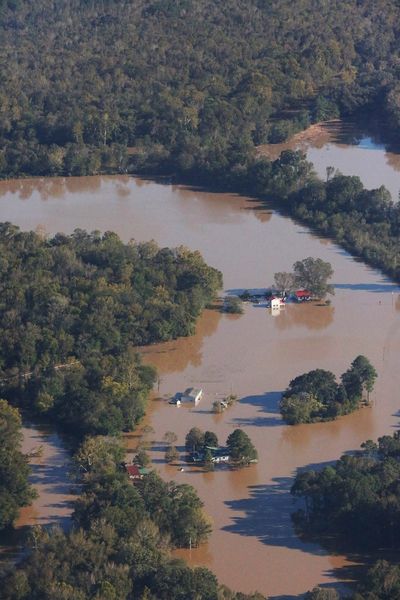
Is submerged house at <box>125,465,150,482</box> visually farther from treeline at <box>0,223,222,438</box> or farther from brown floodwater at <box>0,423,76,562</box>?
treeline at <box>0,223,222,438</box>

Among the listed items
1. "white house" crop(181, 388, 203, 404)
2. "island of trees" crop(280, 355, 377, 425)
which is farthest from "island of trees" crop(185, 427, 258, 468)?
"white house" crop(181, 388, 203, 404)

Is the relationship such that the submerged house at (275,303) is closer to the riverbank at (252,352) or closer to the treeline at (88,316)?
the riverbank at (252,352)

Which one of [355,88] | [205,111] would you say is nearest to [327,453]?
[205,111]

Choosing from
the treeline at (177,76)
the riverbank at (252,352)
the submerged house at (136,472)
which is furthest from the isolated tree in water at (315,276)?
the treeline at (177,76)

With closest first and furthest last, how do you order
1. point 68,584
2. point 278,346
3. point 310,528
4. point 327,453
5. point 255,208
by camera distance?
point 68,584, point 310,528, point 327,453, point 278,346, point 255,208

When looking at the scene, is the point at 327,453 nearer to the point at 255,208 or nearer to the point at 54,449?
the point at 54,449

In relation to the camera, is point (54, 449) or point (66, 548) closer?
point (66, 548)
